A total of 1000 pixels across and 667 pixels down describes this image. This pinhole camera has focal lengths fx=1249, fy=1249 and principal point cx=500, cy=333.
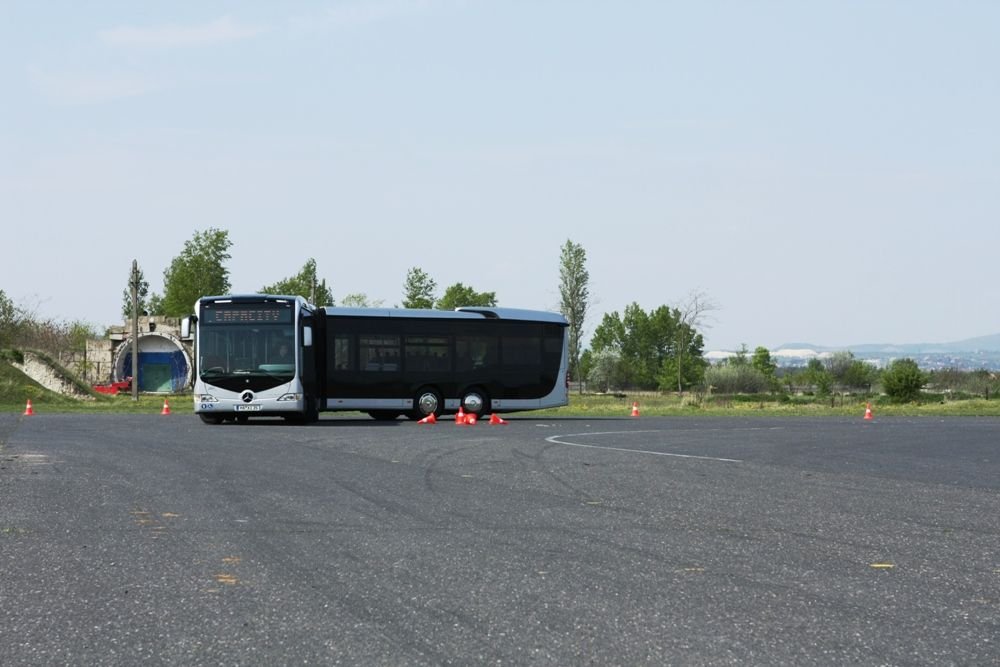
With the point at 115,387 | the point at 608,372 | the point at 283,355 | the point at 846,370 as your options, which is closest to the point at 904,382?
the point at 115,387

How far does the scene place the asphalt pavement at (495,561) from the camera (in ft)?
20.4

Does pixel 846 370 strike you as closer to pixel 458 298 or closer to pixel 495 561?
pixel 458 298

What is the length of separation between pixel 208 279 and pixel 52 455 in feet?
224

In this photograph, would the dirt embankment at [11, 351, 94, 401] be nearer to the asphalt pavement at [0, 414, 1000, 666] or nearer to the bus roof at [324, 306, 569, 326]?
the bus roof at [324, 306, 569, 326]

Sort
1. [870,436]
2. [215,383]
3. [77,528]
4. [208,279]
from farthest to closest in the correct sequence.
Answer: [208,279] < [215,383] < [870,436] < [77,528]

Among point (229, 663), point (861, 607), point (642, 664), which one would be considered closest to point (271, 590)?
point (229, 663)

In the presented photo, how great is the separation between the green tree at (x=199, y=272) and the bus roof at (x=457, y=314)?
51.9 metres

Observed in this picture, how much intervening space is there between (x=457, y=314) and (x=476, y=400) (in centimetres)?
261

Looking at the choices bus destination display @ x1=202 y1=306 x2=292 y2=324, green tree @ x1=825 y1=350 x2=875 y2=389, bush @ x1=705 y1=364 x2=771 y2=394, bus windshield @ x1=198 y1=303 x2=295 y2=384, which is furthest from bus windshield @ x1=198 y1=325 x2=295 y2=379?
green tree @ x1=825 y1=350 x2=875 y2=389

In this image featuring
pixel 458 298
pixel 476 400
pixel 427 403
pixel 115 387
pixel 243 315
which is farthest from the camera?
pixel 458 298

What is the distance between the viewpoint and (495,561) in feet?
29.0

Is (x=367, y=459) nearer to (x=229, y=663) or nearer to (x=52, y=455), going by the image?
(x=52, y=455)

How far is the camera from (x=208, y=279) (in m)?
86.0

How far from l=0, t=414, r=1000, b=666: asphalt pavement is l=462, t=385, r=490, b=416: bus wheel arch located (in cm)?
1645
